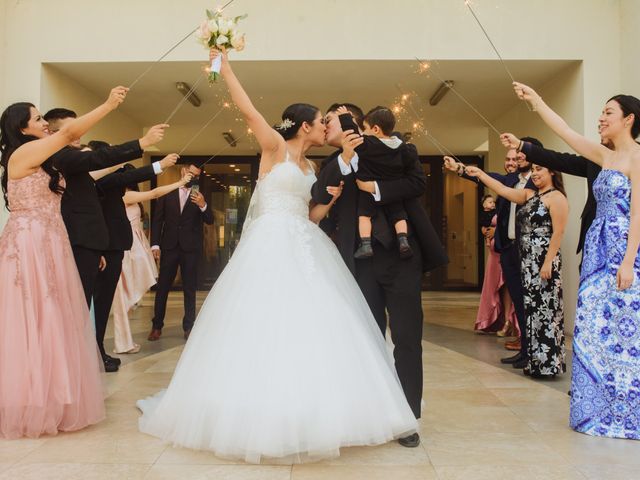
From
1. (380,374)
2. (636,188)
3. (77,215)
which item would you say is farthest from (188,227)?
→ (636,188)

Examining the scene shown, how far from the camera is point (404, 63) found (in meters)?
6.45

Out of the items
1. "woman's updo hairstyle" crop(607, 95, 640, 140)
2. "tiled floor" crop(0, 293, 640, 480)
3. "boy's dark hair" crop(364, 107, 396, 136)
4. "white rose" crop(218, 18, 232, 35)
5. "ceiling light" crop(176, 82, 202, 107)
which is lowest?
"tiled floor" crop(0, 293, 640, 480)

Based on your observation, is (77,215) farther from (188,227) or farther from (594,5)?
(594,5)

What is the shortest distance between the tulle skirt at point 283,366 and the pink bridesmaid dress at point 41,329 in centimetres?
46

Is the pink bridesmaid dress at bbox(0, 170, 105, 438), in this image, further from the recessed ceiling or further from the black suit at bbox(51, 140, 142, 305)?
the recessed ceiling

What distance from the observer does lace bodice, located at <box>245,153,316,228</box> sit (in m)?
2.88

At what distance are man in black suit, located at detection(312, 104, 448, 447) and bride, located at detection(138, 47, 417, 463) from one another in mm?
90

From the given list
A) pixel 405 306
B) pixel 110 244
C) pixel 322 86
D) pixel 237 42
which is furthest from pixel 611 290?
pixel 322 86

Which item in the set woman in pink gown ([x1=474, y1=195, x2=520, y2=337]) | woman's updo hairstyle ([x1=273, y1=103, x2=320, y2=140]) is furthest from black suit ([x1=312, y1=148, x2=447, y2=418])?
woman in pink gown ([x1=474, y1=195, x2=520, y2=337])

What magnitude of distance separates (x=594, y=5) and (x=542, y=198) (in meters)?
3.18

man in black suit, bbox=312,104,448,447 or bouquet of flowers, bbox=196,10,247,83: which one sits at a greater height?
bouquet of flowers, bbox=196,10,247,83

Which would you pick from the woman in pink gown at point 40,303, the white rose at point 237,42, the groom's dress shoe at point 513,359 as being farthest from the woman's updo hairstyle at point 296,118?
the groom's dress shoe at point 513,359

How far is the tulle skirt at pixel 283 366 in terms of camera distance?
2377 mm

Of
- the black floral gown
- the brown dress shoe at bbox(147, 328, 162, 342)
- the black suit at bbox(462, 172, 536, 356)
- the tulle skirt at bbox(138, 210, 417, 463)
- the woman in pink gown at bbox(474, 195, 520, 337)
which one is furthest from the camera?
the woman in pink gown at bbox(474, 195, 520, 337)
